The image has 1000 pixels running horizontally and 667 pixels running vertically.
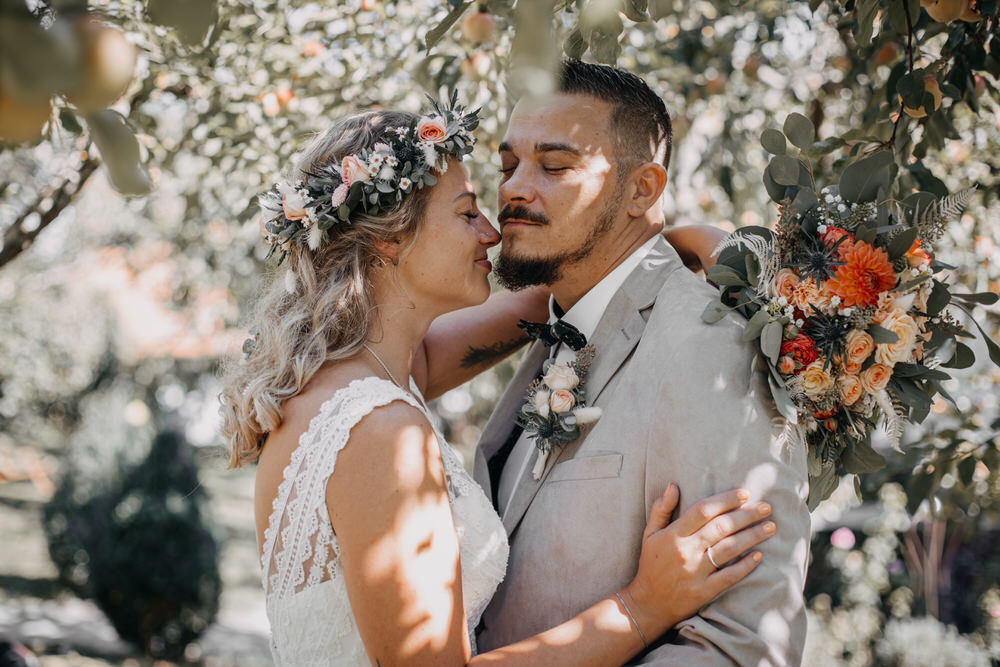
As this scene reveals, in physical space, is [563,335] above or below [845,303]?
below

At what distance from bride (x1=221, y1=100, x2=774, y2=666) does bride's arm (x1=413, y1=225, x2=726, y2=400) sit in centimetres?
49

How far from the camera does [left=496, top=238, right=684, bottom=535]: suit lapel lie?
2141 mm

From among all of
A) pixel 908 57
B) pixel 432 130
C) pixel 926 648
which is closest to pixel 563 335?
pixel 432 130

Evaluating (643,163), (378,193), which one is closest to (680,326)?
(643,163)

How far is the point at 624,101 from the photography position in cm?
248

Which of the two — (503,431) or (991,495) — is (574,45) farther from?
(991,495)

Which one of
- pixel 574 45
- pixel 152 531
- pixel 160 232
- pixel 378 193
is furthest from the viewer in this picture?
pixel 160 232

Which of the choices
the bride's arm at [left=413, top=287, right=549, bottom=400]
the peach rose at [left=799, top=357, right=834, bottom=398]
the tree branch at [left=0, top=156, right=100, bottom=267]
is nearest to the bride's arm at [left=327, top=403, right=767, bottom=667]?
the peach rose at [left=799, top=357, right=834, bottom=398]

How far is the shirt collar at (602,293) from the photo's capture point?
237 centimetres

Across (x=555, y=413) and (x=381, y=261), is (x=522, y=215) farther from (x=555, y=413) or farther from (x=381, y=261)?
(x=555, y=413)

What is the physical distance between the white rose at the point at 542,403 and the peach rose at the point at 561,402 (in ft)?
0.05

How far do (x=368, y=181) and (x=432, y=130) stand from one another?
0.23 m

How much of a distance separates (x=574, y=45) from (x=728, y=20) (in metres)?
2.67

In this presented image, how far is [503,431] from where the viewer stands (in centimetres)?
256
